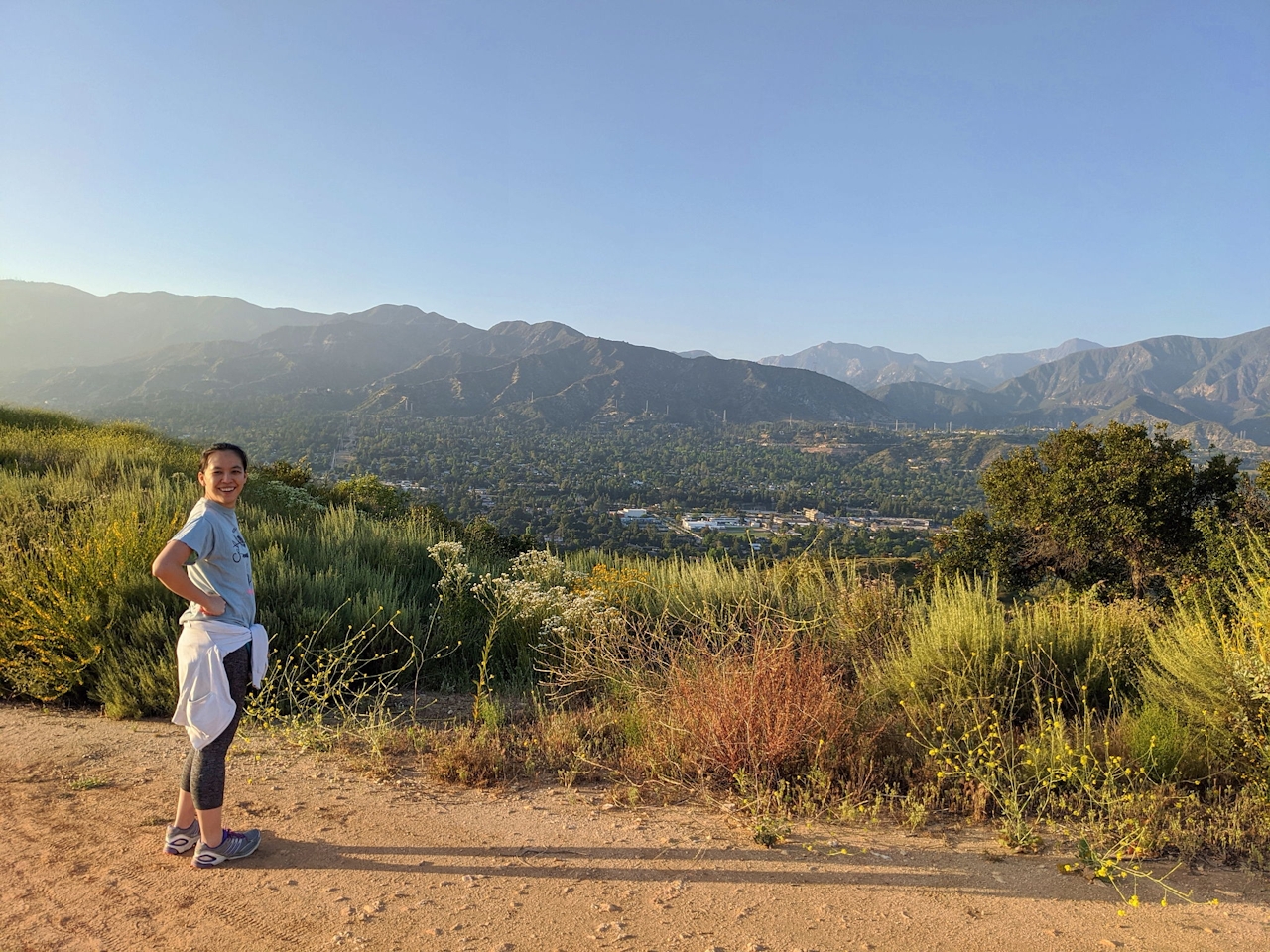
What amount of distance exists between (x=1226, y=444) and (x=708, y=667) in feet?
412

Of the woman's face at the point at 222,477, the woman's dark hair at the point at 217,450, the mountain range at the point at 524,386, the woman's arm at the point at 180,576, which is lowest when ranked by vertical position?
the woman's arm at the point at 180,576

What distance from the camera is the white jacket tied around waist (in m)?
3.11

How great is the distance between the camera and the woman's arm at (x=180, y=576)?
2.95 m

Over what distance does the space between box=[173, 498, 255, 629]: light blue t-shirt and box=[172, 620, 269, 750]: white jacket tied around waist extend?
0.07 meters

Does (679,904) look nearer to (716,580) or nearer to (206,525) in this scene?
(206,525)

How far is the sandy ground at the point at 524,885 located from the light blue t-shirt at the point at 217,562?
45.0 inches

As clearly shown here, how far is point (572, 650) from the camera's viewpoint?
575 cm

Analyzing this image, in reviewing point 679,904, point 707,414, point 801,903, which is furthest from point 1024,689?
point 707,414

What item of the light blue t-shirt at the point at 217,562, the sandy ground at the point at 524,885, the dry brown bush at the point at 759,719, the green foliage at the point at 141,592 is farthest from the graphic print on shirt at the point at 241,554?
the dry brown bush at the point at 759,719

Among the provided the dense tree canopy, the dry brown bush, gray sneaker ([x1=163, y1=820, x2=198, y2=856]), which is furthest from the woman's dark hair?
the dense tree canopy

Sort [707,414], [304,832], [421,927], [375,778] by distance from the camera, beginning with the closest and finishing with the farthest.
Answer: [421,927] → [304,832] → [375,778] → [707,414]

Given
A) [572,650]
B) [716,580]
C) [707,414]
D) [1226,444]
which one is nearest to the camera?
[572,650]

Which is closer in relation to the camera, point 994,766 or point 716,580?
point 994,766

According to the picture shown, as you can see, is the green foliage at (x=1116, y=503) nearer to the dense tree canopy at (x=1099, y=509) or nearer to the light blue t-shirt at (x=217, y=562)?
the dense tree canopy at (x=1099, y=509)
